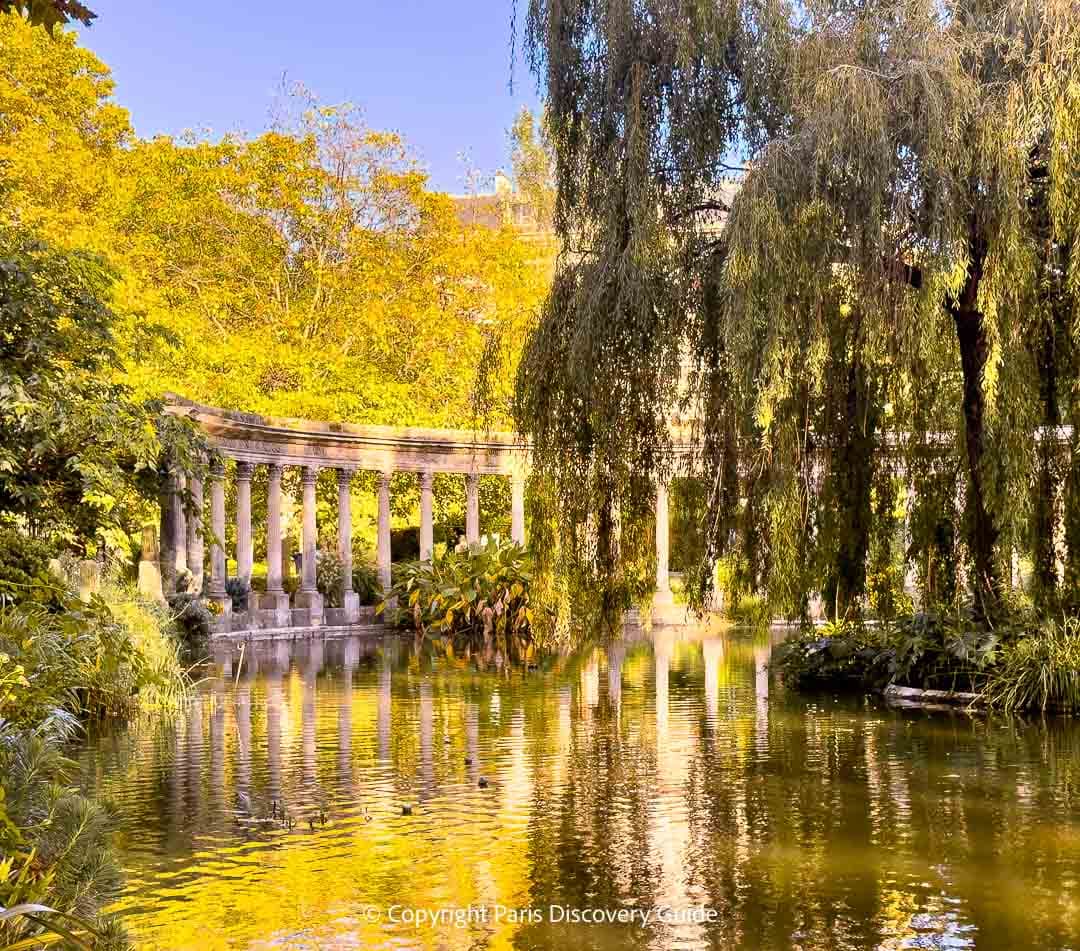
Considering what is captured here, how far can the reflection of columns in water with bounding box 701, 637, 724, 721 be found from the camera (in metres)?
22.1

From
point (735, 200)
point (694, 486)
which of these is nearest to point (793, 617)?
point (694, 486)

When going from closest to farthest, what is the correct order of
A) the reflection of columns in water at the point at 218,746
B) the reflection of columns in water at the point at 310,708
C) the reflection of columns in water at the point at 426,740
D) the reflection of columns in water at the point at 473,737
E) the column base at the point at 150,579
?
the reflection of columns in water at the point at 218,746
the reflection of columns in water at the point at 426,740
the reflection of columns in water at the point at 473,737
the reflection of columns in water at the point at 310,708
the column base at the point at 150,579

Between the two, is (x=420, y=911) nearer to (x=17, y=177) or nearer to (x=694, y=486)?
(x=694, y=486)

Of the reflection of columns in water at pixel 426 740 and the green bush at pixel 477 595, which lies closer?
the reflection of columns in water at pixel 426 740

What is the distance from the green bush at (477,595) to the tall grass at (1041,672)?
2147cm

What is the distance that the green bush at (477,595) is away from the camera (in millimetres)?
42750

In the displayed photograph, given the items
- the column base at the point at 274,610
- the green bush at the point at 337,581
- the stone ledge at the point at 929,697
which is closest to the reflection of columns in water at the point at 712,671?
the stone ledge at the point at 929,697

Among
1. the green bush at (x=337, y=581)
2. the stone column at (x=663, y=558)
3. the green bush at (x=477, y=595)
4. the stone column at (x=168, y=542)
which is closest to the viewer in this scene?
the stone column at (x=168, y=542)

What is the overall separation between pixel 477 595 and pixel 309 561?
7.16 metres

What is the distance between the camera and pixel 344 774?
15.8m

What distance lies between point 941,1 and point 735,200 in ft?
14.4

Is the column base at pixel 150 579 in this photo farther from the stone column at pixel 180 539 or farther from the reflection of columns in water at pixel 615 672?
the reflection of columns in water at pixel 615 672

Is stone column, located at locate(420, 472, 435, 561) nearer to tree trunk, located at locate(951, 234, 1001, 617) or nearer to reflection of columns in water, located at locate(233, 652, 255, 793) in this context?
reflection of columns in water, located at locate(233, 652, 255, 793)

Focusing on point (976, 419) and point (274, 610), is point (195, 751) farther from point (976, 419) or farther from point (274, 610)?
point (274, 610)
